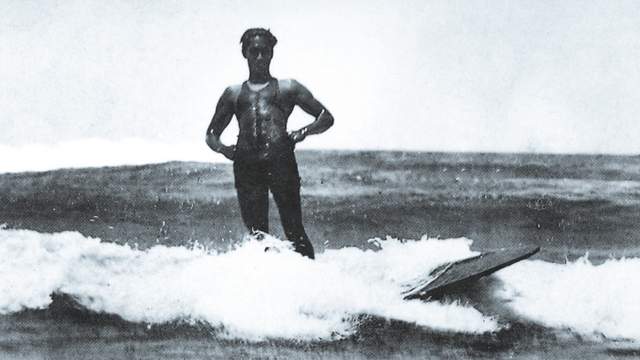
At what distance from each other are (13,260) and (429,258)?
1.95 m

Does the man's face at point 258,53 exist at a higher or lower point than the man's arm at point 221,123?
higher

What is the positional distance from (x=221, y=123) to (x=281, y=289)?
78cm

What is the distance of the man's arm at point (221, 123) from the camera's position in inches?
134

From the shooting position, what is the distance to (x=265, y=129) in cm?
334

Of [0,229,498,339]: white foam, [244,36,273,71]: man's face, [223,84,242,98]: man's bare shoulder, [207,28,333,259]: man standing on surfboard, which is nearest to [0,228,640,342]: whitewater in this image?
[0,229,498,339]: white foam

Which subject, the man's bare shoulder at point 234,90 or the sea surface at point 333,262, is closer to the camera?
the sea surface at point 333,262

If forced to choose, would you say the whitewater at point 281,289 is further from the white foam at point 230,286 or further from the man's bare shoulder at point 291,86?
the man's bare shoulder at point 291,86

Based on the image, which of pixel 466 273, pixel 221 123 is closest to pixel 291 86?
pixel 221 123

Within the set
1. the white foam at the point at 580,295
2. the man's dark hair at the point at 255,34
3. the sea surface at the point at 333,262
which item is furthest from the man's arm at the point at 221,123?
the white foam at the point at 580,295

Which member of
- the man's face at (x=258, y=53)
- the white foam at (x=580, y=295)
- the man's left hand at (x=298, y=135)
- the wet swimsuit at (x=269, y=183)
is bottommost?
the white foam at (x=580, y=295)

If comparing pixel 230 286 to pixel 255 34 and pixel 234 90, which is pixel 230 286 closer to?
pixel 234 90

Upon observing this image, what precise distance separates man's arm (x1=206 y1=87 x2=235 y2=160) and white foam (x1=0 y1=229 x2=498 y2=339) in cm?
42

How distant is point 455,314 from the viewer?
3.07 meters

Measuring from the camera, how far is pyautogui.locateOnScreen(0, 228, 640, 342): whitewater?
9.89ft
